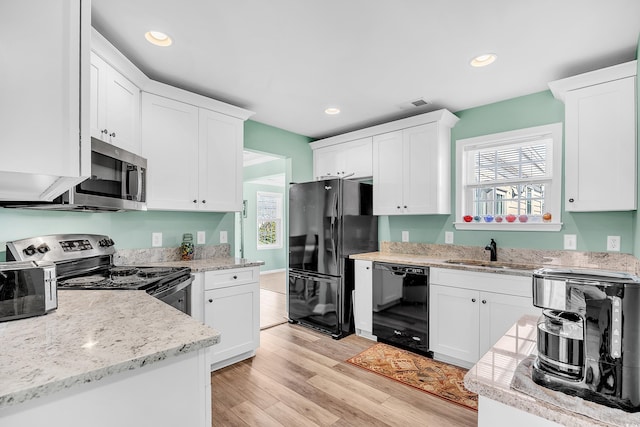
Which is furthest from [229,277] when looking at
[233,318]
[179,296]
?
[179,296]

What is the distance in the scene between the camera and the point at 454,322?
2.82 meters

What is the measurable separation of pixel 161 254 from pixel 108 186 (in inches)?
41.2

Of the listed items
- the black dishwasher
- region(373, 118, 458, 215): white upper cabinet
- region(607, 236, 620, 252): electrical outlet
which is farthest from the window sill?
the black dishwasher

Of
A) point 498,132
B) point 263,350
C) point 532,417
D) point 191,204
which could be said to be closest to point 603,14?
point 498,132

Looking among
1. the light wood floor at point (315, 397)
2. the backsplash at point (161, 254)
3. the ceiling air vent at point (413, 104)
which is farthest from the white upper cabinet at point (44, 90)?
the ceiling air vent at point (413, 104)

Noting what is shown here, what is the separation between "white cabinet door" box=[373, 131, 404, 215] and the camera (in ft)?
11.7

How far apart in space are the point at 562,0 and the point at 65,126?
7.77 feet

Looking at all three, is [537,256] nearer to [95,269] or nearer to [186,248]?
[186,248]

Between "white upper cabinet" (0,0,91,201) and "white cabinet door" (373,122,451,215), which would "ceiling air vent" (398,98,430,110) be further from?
"white upper cabinet" (0,0,91,201)

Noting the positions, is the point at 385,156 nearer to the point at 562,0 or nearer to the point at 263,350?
the point at 562,0

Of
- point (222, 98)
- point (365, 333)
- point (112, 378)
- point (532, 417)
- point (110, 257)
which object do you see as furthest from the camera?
point (365, 333)

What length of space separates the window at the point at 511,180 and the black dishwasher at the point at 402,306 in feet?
2.85

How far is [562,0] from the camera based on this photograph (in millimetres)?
1749

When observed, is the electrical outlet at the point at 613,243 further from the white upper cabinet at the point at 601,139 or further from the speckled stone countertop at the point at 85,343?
the speckled stone countertop at the point at 85,343
